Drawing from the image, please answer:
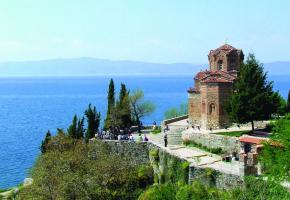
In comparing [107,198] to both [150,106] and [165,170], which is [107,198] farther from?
[150,106]

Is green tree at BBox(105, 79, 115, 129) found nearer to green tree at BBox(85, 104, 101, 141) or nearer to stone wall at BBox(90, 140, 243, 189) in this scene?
green tree at BBox(85, 104, 101, 141)

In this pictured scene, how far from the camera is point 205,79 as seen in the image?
4072cm

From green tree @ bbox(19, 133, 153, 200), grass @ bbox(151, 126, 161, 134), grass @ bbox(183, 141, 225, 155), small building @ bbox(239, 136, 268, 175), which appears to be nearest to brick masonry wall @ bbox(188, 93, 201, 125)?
grass @ bbox(151, 126, 161, 134)

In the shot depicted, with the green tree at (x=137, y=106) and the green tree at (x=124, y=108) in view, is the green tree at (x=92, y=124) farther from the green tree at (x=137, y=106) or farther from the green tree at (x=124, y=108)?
the green tree at (x=137, y=106)

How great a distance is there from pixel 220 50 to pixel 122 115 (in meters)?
10.6

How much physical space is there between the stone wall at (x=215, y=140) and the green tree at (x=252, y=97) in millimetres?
2482

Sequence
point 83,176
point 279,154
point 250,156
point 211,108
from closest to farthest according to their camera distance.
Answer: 1. point 279,154
2. point 250,156
3. point 83,176
4. point 211,108

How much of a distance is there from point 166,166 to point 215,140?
12.8 ft

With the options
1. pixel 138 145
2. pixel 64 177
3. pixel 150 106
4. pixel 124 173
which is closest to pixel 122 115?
pixel 150 106

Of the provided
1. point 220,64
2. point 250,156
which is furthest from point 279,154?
point 220,64

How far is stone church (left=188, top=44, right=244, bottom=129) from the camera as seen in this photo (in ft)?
130

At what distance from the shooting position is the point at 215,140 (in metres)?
34.8

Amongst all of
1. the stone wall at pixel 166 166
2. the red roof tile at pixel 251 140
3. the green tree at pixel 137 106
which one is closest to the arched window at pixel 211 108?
the stone wall at pixel 166 166

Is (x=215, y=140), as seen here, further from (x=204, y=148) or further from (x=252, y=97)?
(x=252, y=97)
